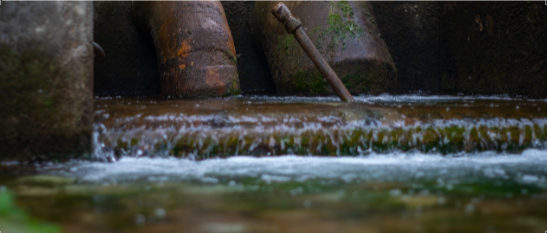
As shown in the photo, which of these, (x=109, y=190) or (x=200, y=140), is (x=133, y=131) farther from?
(x=109, y=190)

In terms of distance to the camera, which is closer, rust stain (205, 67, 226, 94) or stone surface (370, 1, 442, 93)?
rust stain (205, 67, 226, 94)

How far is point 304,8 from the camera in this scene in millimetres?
6117

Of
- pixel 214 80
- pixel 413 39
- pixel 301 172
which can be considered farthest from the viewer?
pixel 413 39

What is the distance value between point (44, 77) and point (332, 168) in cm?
144

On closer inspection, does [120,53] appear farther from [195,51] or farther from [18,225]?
[18,225]

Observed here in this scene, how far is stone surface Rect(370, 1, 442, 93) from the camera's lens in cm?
694

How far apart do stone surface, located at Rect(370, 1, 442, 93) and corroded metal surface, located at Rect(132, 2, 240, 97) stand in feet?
7.30

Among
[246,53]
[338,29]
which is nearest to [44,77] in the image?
[338,29]

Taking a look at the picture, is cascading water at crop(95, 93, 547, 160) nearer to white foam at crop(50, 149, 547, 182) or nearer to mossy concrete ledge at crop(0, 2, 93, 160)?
white foam at crop(50, 149, 547, 182)

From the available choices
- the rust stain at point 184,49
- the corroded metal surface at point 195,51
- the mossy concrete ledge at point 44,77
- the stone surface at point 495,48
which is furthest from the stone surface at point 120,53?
the mossy concrete ledge at point 44,77

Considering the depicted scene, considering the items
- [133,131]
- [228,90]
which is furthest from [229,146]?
[228,90]

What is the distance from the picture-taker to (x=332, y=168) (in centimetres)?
277

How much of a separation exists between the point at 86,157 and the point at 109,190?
875 mm

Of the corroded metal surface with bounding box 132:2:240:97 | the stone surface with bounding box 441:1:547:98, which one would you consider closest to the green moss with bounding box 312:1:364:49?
the corroded metal surface with bounding box 132:2:240:97
